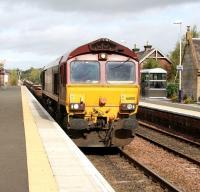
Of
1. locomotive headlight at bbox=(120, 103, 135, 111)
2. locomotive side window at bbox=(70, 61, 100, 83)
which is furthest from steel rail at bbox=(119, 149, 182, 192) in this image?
locomotive side window at bbox=(70, 61, 100, 83)

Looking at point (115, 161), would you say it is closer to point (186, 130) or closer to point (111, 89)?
point (111, 89)

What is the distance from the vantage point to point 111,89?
47.1 ft

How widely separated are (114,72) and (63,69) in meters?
1.52

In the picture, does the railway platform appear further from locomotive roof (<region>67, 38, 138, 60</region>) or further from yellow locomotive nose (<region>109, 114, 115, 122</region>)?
locomotive roof (<region>67, 38, 138, 60</region>)

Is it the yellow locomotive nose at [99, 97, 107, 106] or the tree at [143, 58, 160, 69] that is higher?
the tree at [143, 58, 160, 69]

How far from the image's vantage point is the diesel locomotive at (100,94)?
14086 millimetres

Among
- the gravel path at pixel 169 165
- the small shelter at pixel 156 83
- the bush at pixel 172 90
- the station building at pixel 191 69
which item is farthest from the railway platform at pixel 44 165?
the bush at pixel 172 90

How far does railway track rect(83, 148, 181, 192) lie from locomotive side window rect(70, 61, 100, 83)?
2216 mm

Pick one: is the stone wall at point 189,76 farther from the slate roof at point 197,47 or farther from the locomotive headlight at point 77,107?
the locomotive headlight at point 77,107

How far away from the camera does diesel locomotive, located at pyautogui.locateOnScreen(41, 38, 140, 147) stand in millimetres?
14086

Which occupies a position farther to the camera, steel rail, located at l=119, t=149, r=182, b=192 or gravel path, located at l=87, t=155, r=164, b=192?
gravel path, located at l=87, t=155, r=164, b=192

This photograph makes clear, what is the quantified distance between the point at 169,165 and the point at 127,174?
1.76 metres

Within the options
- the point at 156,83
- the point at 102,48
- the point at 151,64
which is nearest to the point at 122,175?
the point at 102,48

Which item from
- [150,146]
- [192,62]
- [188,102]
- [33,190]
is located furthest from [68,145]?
[192,62]
